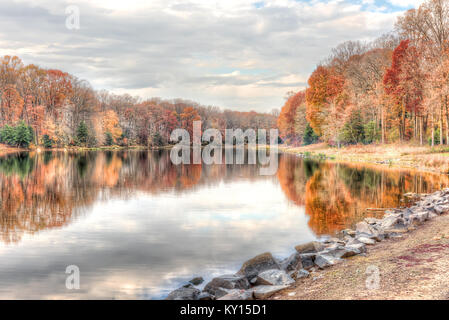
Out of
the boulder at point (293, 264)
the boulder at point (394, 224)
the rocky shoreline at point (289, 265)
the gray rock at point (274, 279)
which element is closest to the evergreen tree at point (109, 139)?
the rocky shoreline at point (289, 265)

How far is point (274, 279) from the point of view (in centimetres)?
694

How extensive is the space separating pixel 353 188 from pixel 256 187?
5.88 metres

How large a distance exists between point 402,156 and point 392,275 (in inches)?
1303

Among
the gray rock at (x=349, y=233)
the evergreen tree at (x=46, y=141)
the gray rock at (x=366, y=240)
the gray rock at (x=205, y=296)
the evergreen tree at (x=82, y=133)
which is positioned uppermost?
the evergreen tree at (x=82, y=133)

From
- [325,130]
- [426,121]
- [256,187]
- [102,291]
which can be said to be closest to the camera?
[102,291]

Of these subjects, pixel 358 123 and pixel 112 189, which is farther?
pixel 358 123

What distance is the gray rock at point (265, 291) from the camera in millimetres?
6254

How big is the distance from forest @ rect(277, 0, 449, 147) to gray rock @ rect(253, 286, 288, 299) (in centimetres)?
3176

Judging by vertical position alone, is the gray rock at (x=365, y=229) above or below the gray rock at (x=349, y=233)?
above

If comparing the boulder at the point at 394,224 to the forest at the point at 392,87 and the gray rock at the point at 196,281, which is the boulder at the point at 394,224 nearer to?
the gray rock at the point at 196,281

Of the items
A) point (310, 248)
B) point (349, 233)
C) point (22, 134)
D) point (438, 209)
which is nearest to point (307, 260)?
point (310, 248)
